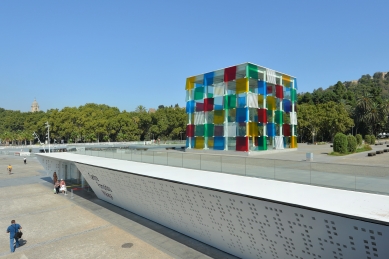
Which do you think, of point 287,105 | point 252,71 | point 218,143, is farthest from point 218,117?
point 287,105

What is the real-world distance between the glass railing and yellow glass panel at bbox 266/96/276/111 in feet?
104

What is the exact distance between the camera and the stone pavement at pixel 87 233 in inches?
480

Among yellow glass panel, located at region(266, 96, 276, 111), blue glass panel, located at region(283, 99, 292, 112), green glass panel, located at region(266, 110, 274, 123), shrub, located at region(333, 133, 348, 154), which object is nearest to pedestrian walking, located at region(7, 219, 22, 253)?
shrub, located at region(333, 133, 348, 154)

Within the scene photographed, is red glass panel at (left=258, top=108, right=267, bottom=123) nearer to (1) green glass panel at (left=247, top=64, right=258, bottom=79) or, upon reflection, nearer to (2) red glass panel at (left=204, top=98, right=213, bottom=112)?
(1) green glass panel at (left=247, top=64, right=258, bottom=79)

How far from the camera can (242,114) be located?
41031 millimetres

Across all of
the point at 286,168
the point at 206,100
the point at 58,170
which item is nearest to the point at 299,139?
the point at 206,100

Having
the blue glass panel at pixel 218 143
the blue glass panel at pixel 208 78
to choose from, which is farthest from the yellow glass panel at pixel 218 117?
the blue glass panel at pixel 208 78

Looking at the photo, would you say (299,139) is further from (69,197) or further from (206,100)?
(69,197)

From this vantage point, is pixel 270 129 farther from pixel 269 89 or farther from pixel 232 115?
pixel 232 115

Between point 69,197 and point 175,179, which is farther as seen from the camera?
point 69,197

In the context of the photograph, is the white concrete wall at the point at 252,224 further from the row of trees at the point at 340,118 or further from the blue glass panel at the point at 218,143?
the row of trees at the point at 340,118

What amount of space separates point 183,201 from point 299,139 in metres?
73.7

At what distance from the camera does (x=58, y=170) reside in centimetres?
2827

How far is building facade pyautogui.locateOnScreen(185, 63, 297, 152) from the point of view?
4100cm
